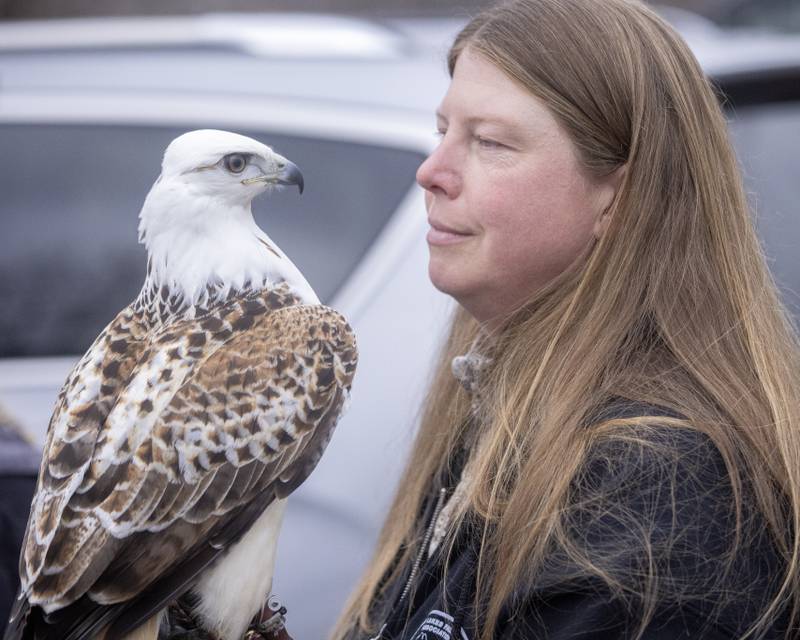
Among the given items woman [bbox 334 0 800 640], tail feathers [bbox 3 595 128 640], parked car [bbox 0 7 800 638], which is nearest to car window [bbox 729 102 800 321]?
parked car [bbox 0 7 800 638]

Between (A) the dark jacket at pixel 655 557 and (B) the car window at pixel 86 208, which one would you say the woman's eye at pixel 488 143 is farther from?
(B) the car window at pixel 86 208

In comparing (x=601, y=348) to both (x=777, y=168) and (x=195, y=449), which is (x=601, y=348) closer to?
(x=195, y=449)

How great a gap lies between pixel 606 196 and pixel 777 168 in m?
1.57

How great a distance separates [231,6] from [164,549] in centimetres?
871

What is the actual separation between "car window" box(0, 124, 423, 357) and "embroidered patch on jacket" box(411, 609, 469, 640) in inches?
53.1

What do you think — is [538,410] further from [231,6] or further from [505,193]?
[231,6]

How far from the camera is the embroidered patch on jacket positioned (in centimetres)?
159

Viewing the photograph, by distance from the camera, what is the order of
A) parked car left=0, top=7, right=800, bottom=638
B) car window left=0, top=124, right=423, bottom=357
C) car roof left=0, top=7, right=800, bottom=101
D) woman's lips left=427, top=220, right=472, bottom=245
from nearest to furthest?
woman's lips left=427, top=220, right=472, bottom=245, parked car left=0, top=7, right=800, bottom=638, car window left=0, top=124, right=423, bottom=357, car roof left=0, top=7, right=800, bottom=101

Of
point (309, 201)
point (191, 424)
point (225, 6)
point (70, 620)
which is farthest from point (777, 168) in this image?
point (225, 6)

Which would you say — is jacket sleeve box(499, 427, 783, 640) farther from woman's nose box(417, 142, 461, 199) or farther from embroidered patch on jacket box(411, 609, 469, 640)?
woman's nose box(417, 142, 461, 199)

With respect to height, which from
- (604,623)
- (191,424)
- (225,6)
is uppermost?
(191,424)

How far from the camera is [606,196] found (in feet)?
5.78

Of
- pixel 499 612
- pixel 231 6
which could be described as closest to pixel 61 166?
pixel 499 612

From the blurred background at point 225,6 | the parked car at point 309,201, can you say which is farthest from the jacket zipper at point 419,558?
the blurred background at point 225,6
